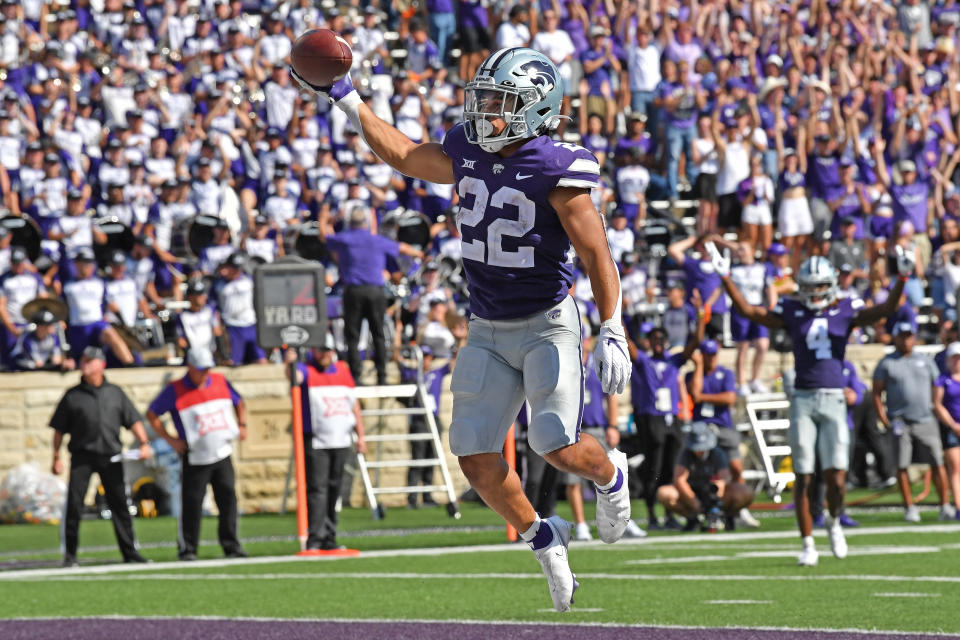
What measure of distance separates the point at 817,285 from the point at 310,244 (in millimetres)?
7989

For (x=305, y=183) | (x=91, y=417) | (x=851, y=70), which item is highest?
(x=851, y=70)

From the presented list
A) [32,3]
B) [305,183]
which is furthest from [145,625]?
[32,3]

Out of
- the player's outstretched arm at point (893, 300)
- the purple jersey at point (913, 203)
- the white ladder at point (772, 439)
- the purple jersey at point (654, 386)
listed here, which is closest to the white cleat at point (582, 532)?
the purple jersey at point (654, 386)

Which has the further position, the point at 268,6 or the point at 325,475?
the point at 268,6

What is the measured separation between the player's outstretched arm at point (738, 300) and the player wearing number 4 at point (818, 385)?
0.5 inches

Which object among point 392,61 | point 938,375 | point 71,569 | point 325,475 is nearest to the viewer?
point 71,569

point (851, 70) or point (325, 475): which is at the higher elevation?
point (851, 70)

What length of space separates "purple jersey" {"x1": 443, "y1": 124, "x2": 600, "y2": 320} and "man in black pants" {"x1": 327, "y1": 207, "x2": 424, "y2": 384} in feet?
34.7

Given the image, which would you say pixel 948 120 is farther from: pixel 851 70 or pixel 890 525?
pixel 890 525

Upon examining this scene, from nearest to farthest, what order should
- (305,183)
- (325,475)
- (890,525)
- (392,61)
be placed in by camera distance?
(325,475), (890,525), (305,183), (392,61)

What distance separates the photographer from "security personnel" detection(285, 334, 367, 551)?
47.5ft

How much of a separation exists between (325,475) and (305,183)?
21.0 feet

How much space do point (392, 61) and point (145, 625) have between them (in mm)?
14735

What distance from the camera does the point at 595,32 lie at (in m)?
22.5
